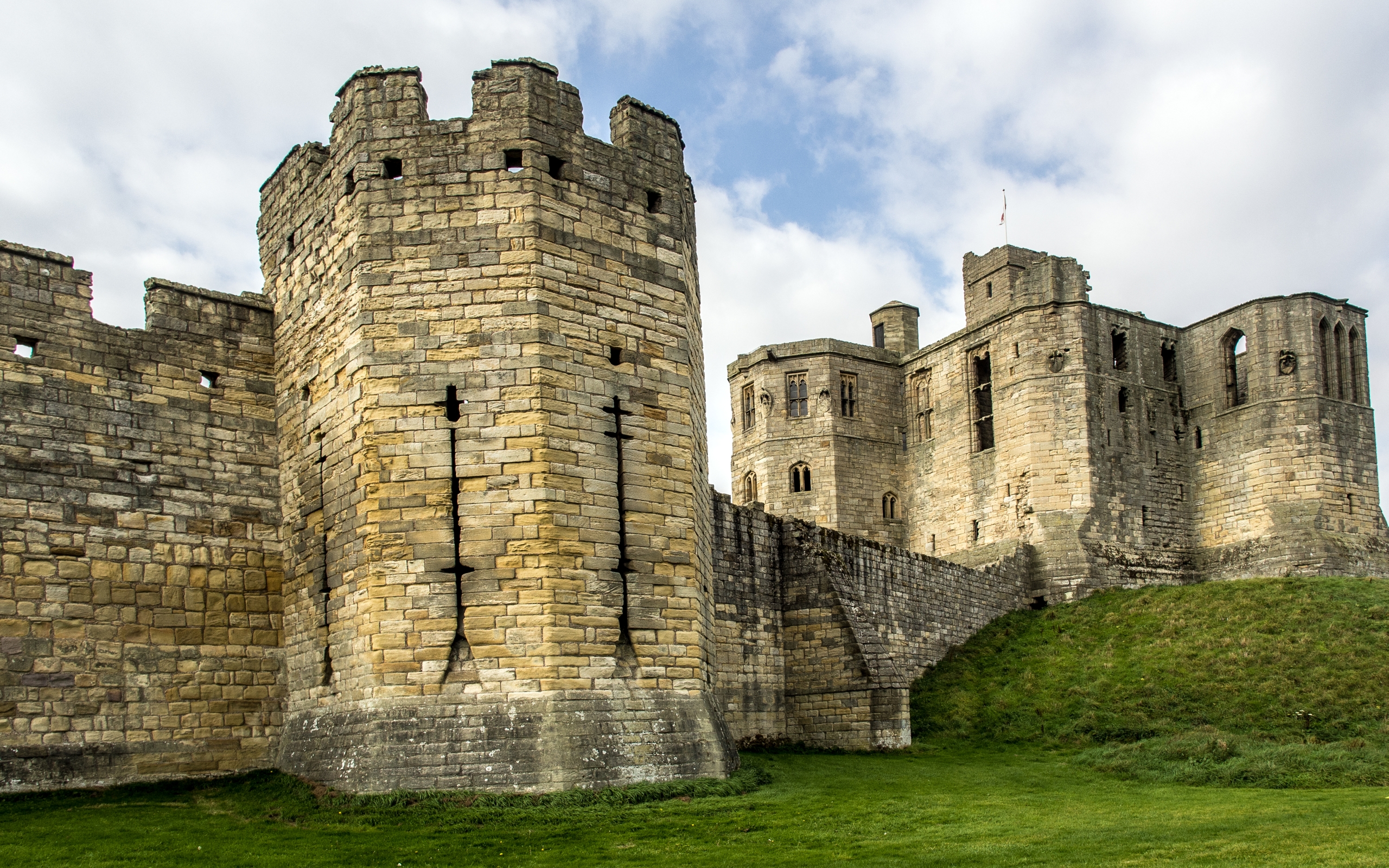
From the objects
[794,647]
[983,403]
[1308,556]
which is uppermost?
[983,403]

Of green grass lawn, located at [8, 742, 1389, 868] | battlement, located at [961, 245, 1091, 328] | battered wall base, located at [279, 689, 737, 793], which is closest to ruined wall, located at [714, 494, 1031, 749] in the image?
green grass lawn, located at [8, 742, 1389, 868]

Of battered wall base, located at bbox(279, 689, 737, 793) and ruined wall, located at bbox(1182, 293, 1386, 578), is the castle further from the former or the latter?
ruined wall, located at bbox(1182, 293, 1386, 578)

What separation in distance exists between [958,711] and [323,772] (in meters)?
15.4

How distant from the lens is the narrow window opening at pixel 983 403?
40.7 meters

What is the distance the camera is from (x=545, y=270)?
13688 mm

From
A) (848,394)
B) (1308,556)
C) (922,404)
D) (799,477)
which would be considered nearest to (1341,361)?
(1308,556)

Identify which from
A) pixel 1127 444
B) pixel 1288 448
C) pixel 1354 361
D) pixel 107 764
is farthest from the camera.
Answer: pixel 1354 361

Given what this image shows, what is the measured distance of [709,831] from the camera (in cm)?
1151

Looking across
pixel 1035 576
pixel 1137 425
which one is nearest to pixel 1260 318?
pixel 1137 425

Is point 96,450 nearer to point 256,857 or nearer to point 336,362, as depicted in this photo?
point 336,362

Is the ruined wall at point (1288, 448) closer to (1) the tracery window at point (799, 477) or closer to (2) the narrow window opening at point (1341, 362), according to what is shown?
(2) the narrow window opening at point (1341, 362)

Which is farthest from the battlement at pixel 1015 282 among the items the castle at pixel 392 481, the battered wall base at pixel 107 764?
the battered wall base at pixel 107 764

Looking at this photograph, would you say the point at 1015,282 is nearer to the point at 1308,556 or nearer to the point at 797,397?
the point at 797,397

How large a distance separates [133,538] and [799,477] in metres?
31.1
